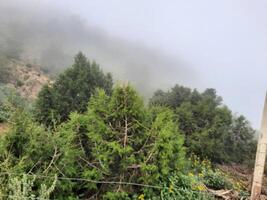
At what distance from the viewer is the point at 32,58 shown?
49.8m

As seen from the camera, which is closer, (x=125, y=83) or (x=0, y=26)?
(x=125, y=83)

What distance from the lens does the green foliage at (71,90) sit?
17.2 meters

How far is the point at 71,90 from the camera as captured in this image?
1831 cm

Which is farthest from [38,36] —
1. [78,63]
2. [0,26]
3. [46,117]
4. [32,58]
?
[46,117]

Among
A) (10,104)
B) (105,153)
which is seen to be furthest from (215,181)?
(10,104)

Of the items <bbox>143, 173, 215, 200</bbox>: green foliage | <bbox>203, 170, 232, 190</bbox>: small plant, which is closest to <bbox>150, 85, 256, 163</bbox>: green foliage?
<bbox>203, 170, 232, 190</bbox>: small plant

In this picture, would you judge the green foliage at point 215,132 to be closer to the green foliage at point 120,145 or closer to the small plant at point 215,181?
the small plant at point 215,181

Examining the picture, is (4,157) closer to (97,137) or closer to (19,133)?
(19,133)

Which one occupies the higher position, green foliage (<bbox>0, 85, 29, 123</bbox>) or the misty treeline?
green foliage (<bbox>0, 85, 29, 123</bbox>)

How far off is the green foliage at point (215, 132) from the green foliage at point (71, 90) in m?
4.16

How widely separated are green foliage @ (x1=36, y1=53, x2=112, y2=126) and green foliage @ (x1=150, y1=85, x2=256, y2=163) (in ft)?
13.7

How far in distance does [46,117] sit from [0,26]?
4580 cm

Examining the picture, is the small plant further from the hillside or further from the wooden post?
the hillside

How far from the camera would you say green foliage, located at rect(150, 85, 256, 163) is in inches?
610
